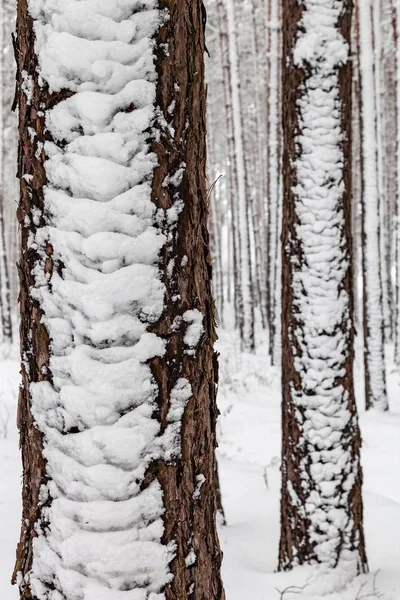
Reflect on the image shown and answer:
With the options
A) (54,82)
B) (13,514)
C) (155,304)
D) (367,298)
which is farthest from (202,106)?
(367,298)

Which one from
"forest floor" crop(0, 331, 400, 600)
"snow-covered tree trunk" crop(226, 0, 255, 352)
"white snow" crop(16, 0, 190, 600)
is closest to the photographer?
"white snow" crop(16, 0, 190, 600)

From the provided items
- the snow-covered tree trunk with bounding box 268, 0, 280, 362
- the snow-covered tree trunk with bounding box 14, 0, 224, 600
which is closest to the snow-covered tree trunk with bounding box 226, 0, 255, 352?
the snow-covered tree trunk with bounding box 268, 0, 280, 362

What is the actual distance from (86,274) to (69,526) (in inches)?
19.5

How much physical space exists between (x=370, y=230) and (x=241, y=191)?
387 centimetres

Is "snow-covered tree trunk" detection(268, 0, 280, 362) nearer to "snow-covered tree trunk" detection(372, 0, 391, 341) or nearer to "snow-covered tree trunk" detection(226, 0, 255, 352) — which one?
"snow-covered tree trunk" detection(226, 0, 255, 352)

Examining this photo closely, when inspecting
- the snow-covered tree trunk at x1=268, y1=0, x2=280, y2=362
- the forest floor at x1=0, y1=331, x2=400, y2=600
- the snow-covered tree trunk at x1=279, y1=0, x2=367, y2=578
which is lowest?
the forest floor at x1=0, y1=331, x2=400, y2=600

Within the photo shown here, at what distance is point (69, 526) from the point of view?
3.47 feet

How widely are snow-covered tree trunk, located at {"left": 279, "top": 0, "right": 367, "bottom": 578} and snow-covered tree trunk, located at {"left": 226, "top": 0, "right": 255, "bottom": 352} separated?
7700 millimetres

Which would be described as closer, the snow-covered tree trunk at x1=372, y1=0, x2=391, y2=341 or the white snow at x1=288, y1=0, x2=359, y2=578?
the white snow at x1=288, y1=0, x2=359, y2=578

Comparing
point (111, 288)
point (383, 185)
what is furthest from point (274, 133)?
point (111, 288)

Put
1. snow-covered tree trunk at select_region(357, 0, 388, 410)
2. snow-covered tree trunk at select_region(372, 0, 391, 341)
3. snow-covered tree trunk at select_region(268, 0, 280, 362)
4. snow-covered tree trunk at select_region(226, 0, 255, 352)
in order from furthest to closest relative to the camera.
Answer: snow-covered tree trunk at select_region(372, 0, 391, 341) → snow-covered tree trunk at select_region(226, 0, 255, 352) → snow-covered tree trunk at select_region(268, 0, 280, 362) → snow-covered tree trunk at select_region(357, 0, 388, 410)

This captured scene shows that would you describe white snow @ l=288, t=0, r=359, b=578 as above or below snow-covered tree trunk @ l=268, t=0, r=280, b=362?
below

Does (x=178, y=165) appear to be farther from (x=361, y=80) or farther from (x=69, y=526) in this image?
(x=361, y=80)

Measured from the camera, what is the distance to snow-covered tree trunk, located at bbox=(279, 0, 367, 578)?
2.66 meters
